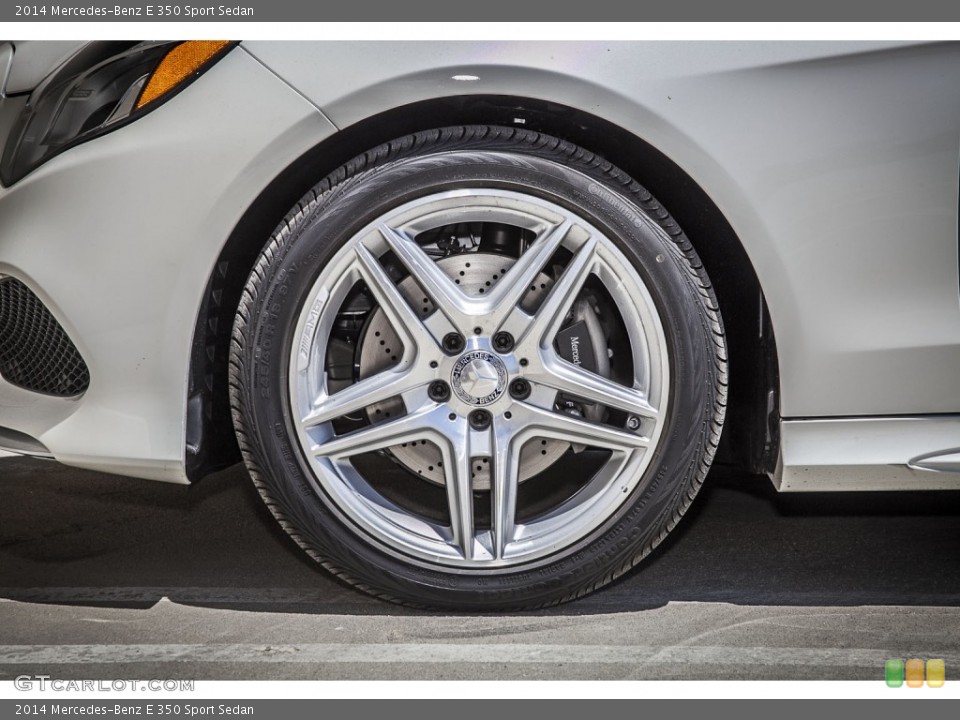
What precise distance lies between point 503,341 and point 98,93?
0.88 meters

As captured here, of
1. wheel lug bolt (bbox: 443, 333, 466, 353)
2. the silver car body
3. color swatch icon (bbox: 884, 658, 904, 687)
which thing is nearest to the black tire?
the silver car body

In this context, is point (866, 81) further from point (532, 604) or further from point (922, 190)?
point (532, 604)

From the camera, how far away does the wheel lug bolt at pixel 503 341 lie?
1.83 meters

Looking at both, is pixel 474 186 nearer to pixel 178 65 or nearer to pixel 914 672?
pixel 178 65

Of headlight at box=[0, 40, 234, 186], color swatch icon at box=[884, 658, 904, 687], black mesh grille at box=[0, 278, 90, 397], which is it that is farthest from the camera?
black mesh grille at box=[0, 278, 90, 397]

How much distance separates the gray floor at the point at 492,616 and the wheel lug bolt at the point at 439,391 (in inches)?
17.4

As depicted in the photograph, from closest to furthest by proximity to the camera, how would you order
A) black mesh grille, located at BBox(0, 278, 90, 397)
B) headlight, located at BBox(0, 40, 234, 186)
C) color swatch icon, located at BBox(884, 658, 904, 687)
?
color swatch icon, located at BBox(884, 658, 904, 687) < headlight, located at BBox(0, 40, 234, 186) < black mesh grille, located at BBox(0, 278, 90, 397)

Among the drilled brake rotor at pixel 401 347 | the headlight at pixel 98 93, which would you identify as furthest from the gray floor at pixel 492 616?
the headlight at pixel 98 93

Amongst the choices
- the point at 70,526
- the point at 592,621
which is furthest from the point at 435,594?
the point at 70,526

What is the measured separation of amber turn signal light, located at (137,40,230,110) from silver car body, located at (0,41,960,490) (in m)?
0.03

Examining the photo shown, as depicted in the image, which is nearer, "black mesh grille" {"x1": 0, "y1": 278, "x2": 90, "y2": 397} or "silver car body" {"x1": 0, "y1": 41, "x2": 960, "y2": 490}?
"silver car body" {"x1": 0, "y1": 41, "x2": 960, "y2": 490}

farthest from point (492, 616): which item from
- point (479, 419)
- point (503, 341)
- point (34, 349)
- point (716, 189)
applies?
point (34, 349)

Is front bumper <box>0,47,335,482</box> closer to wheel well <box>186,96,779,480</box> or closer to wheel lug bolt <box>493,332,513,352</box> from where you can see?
wheel well <box>186,96,779,480</box>

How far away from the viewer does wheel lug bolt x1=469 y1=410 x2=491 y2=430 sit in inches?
72.8
